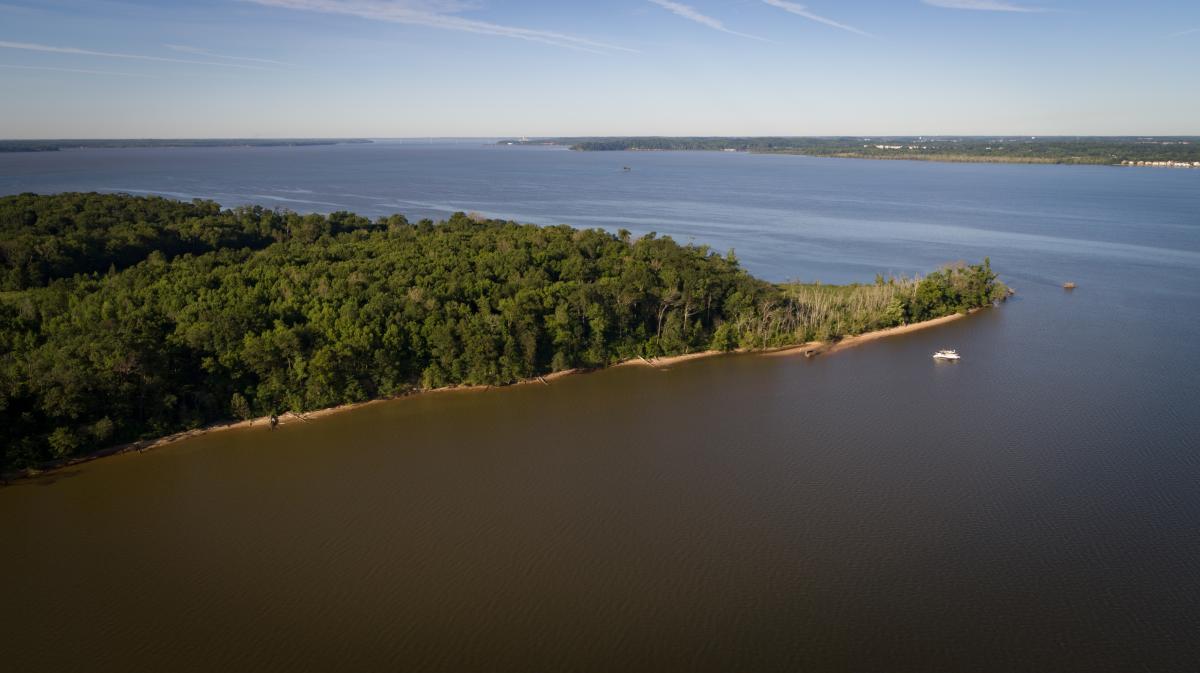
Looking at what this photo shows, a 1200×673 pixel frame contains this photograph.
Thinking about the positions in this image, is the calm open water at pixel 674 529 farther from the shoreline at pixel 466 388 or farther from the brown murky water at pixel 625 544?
the shoreline at pixel 466 388

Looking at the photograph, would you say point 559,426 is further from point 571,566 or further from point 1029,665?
point 1029,665

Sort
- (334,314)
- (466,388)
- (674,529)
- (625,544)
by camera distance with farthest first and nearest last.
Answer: (466,388), (334,314), (674,529), (625,544)

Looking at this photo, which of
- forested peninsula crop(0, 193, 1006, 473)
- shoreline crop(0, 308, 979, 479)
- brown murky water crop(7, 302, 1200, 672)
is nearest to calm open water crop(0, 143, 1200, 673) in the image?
brown murky water crop(7, 302, 1200, 672)

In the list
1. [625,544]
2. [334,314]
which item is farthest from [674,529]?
[334,314]

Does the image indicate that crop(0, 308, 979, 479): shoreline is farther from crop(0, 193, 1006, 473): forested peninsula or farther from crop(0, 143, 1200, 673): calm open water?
crop(0, 143, 1200, 673): calm open water

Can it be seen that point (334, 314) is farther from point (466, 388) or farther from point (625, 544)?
point (625, 544)

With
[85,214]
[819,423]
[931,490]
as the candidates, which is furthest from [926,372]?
[85,214]
